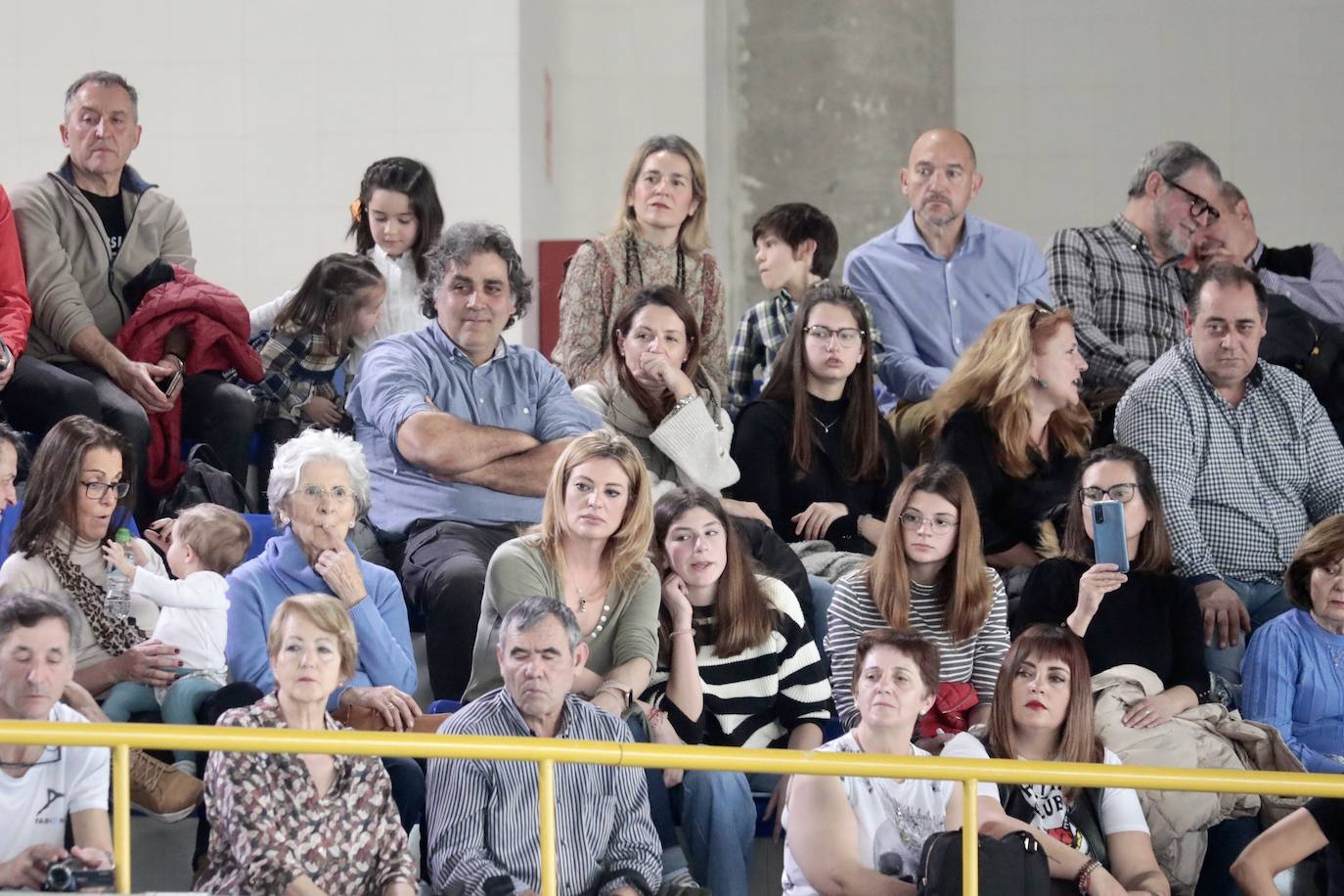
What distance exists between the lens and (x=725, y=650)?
457 cm

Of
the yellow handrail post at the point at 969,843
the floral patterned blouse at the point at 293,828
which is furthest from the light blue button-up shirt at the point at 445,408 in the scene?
the yellow handrail post at the point at 969,843

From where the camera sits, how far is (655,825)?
420cm

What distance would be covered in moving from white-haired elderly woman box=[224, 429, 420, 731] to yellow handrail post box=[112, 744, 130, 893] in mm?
759

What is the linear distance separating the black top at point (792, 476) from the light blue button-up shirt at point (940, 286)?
749mm

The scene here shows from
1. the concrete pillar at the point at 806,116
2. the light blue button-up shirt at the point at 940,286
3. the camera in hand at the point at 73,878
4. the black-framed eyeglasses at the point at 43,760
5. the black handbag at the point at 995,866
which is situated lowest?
the black handbag at the point at 995,866

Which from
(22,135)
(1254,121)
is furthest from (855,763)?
(1254,121)

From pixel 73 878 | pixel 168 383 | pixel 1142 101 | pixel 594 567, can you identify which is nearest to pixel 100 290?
pixel 168 383

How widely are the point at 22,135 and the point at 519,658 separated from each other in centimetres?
472

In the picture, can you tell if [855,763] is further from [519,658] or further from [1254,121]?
[1254,121]

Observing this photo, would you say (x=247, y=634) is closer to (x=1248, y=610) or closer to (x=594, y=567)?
(x=594, y=567)

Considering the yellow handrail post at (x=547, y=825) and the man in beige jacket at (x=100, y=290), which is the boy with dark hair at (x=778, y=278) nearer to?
the man in beige jacket at (x=100, y=290)

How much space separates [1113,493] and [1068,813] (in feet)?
3.62

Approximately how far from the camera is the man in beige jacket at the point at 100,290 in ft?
17.6

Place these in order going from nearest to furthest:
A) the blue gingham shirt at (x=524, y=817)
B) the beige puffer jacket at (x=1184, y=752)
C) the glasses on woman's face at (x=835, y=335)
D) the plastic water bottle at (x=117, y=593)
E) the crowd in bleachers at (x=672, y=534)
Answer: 1. the blue gingham shirt at (x=524, y=817)
2. the crowd in bleachers at (x=672, y=534)
3. the beige puffer jacket at (x=1184, y=752)
4. the plastic water bottle at (x=117, y=593)
5. the glasses on woman's face at (x=835, y=335)
